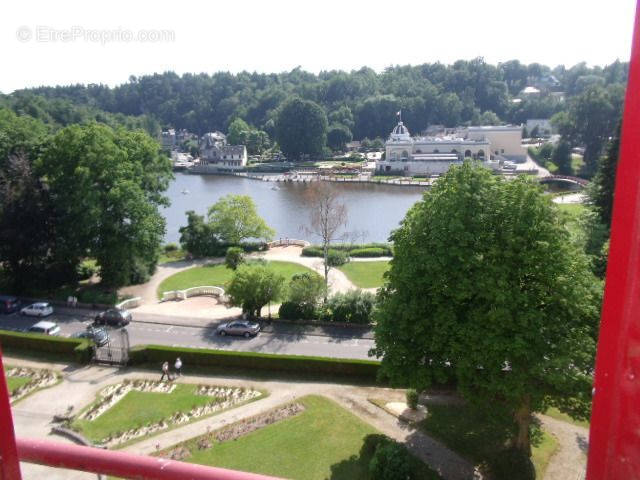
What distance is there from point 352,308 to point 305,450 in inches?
402

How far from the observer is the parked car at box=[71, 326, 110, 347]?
75.0 ft

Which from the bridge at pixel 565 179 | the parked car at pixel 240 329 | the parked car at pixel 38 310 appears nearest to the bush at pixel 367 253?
the parked car at pixel 240 329

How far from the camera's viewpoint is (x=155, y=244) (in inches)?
1196

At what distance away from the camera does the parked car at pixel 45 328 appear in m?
24.5

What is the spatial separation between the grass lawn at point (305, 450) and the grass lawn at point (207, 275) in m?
15.6

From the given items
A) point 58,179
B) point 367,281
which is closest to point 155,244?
point 58,179

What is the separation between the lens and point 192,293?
30141mm

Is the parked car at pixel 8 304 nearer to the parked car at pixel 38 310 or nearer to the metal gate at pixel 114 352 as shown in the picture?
the parked car at pixel 38 310

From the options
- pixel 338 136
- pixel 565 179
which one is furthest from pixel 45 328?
pixel 338 136

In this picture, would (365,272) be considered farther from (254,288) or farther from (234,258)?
(254,288)

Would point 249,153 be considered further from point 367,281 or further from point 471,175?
point 471,175

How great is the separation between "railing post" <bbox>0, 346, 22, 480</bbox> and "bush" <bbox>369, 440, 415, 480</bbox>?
39.7ft

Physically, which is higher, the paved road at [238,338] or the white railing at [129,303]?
the white railing at [129,303]

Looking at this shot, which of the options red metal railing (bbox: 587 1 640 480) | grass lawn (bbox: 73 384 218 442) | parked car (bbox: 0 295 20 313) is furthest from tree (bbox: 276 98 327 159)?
red metal railing (bbox: 587 1 640 480)
